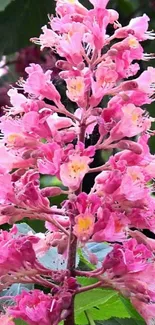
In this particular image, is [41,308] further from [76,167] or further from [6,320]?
[76,167]

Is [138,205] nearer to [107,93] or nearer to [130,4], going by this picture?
[107,93]

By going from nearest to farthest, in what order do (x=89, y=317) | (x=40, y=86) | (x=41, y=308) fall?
(x=41, y=308) → (x=40, y=86) → (x=89, y=317)

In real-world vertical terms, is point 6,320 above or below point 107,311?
above

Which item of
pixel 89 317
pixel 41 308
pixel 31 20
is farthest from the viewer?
pixel 31 20

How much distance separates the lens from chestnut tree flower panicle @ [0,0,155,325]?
0.89 metres

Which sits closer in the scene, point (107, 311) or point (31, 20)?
point (107, 311)

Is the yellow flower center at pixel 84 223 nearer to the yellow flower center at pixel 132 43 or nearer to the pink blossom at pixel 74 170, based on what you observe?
the pink blossom at pixel 74 170

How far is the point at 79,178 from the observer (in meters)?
0.90

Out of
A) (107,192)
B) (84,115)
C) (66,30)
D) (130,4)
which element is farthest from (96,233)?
(130,4)

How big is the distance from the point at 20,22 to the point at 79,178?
129 centimetres

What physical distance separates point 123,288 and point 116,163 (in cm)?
16

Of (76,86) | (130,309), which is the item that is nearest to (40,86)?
(76,86)

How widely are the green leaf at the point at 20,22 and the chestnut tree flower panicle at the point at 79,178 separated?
1.06m

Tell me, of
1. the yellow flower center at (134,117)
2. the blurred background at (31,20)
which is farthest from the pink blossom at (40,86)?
the blurred background at (31,20)
